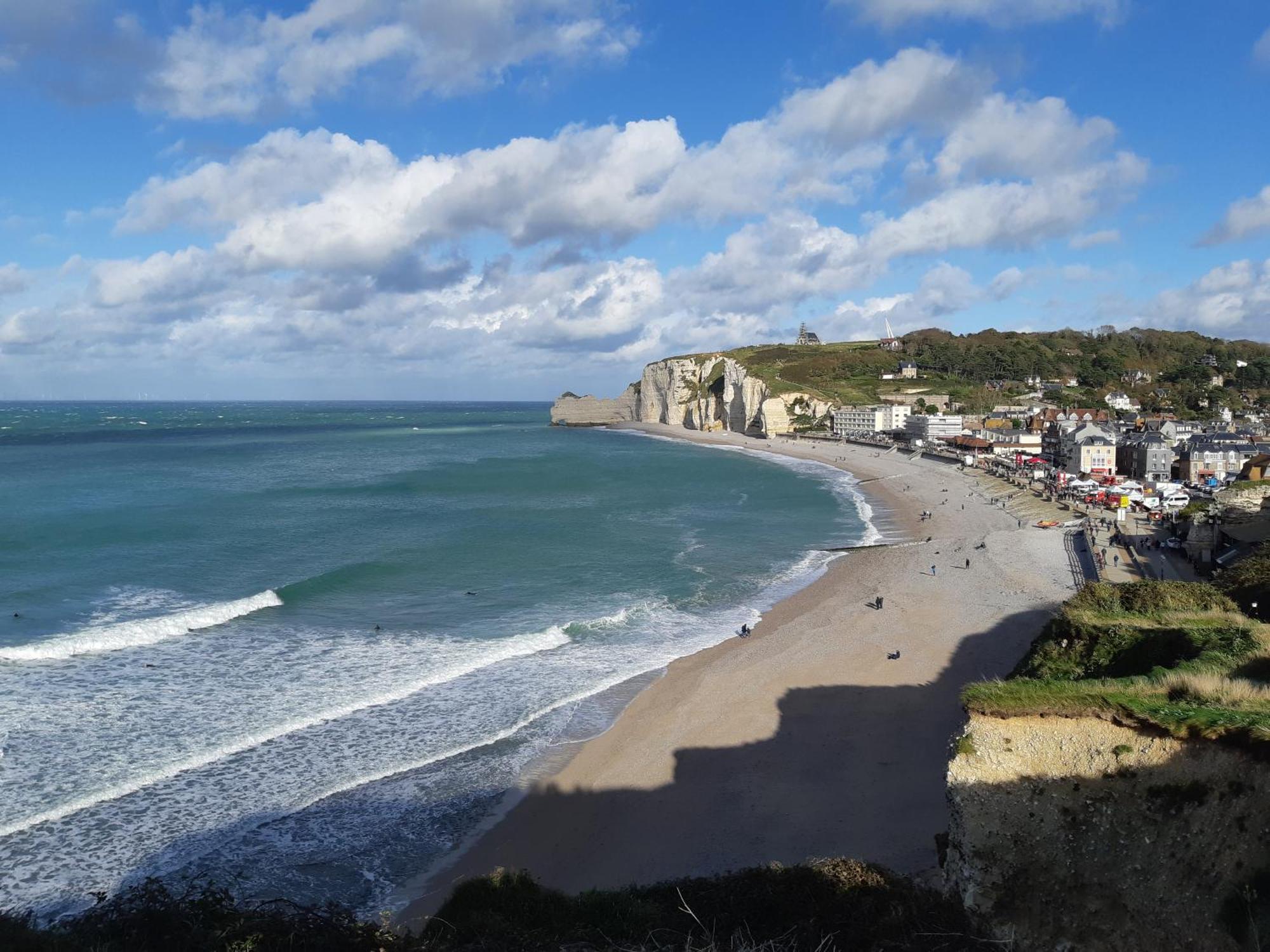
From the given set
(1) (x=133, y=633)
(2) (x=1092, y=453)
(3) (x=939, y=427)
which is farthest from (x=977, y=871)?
(3) (x=939, y=427)

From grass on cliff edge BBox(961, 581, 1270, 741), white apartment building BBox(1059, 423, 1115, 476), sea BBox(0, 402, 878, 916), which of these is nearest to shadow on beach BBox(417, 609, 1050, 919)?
sea BBox(0, 402, 878, 916)

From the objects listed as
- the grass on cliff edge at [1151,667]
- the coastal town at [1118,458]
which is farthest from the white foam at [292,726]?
the coastal town at [1118,458]

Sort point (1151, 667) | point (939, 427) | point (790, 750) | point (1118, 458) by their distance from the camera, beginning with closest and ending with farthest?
1. point (1151, 667)
2. point (790, 750)
3. point (1118, 458)
4. point (939, 427)

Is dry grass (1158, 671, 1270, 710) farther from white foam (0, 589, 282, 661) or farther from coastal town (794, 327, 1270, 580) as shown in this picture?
white foam (0, 589, 282, 661)

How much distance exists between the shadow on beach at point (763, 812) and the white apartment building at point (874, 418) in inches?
3068

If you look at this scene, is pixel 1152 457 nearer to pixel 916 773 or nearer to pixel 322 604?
pixel 916 773

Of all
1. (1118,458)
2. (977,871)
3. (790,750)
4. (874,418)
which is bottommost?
(790,750)

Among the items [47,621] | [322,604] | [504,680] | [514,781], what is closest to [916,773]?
[514,781]

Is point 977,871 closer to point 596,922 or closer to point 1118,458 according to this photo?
point 596,922

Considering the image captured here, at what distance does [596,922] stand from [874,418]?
8933 cm

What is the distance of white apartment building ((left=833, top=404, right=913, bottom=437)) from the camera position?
91.9 meters

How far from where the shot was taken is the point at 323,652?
21.8 metres

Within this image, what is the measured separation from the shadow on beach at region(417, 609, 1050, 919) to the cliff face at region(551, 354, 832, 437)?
8850cm

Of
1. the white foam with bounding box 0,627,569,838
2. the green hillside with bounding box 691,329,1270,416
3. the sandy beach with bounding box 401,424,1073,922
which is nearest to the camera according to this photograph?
the sandy beach with bounding box 401,424,1073,922
